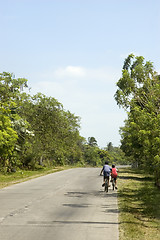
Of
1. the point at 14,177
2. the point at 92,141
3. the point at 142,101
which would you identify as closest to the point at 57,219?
the point at 142,101

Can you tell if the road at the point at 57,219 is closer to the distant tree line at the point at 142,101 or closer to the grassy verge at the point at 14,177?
the distant tree line at the point at 142,101

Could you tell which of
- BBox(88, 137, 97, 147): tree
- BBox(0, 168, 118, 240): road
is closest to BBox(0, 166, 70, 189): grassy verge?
BBox(0, 168, 118, 240): road

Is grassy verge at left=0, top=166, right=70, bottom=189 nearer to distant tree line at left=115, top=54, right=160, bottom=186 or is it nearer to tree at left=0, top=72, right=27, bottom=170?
tree at left=0, top=72, right=27, bottom=170

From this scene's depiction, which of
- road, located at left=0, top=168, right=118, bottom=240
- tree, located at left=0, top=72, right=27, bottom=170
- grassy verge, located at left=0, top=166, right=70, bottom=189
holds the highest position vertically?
tree, located at left=0, top=72, right=27, bottom=170

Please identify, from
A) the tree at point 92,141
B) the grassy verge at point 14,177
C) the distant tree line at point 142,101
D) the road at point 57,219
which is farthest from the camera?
the tree at point 92,141

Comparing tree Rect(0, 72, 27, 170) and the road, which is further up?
tree Rect(0, 72, 27, 170)

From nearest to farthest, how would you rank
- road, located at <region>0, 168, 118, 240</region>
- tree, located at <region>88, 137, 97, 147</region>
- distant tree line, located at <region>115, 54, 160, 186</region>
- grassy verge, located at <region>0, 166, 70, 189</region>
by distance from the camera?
road, located at <region>0, 168, 118, 240</region> → distant tree line, located at <region>115, 54, 160, 186</region> → grassy verge, located at <region>0, 166, 70, 189</region> → tree, located at <region>88, 137, 97, 147</region>

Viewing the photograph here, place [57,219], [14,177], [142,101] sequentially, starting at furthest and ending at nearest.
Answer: [14,177] → [142,101] → [57,219]

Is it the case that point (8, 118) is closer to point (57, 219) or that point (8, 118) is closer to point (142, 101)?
point (142, 101)

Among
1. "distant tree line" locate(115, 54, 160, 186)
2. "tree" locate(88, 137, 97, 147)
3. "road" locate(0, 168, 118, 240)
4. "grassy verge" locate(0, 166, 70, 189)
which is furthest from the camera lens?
"tree" locate(88, 137, 97, 147)

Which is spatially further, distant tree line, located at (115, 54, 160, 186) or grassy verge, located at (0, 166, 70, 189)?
grassy verge, located at (0, 166, 70, 189)

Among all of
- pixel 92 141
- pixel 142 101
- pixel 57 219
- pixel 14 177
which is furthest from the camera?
pixel 92 141

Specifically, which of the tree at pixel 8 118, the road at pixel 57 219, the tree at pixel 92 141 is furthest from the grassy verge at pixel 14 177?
the tree at pixel 92 141

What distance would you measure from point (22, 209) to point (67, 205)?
227cm
